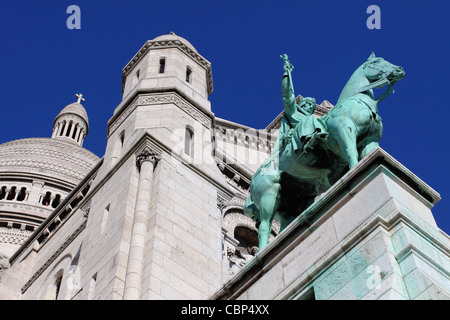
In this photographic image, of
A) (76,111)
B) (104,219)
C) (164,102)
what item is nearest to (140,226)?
(104,219)

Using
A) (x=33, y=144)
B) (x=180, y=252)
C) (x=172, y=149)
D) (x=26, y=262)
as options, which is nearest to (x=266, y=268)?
(x=180, y=252)

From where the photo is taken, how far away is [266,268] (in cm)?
1214

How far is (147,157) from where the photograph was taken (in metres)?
19.6

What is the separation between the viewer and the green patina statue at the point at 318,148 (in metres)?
13.1

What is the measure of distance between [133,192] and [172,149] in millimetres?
2029

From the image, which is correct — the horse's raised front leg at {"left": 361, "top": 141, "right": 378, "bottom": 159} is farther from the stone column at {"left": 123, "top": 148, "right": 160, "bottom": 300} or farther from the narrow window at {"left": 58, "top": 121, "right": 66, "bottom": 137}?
the narrow window at {"left": 58, "top": 121, "right": 66, "bottom": 137}

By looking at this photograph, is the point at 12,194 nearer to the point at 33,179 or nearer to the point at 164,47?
the point at 33,179

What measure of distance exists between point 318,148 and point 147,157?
7015 mm

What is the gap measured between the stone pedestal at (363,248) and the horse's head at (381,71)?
3.07 m

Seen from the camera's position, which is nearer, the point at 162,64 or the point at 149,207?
the point at 149,207

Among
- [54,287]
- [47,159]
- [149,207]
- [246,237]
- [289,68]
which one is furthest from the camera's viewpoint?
[47,159]

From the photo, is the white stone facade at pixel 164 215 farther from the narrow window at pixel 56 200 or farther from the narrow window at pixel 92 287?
the narrow window at pixel 56 200

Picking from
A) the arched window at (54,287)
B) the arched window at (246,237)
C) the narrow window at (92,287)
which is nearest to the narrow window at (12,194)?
the arched window at (54,287)

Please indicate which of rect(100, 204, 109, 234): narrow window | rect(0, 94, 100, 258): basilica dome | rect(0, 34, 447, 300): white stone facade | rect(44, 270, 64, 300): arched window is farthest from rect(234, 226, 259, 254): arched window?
rect(0, 94, 100, 258): basilica dome
